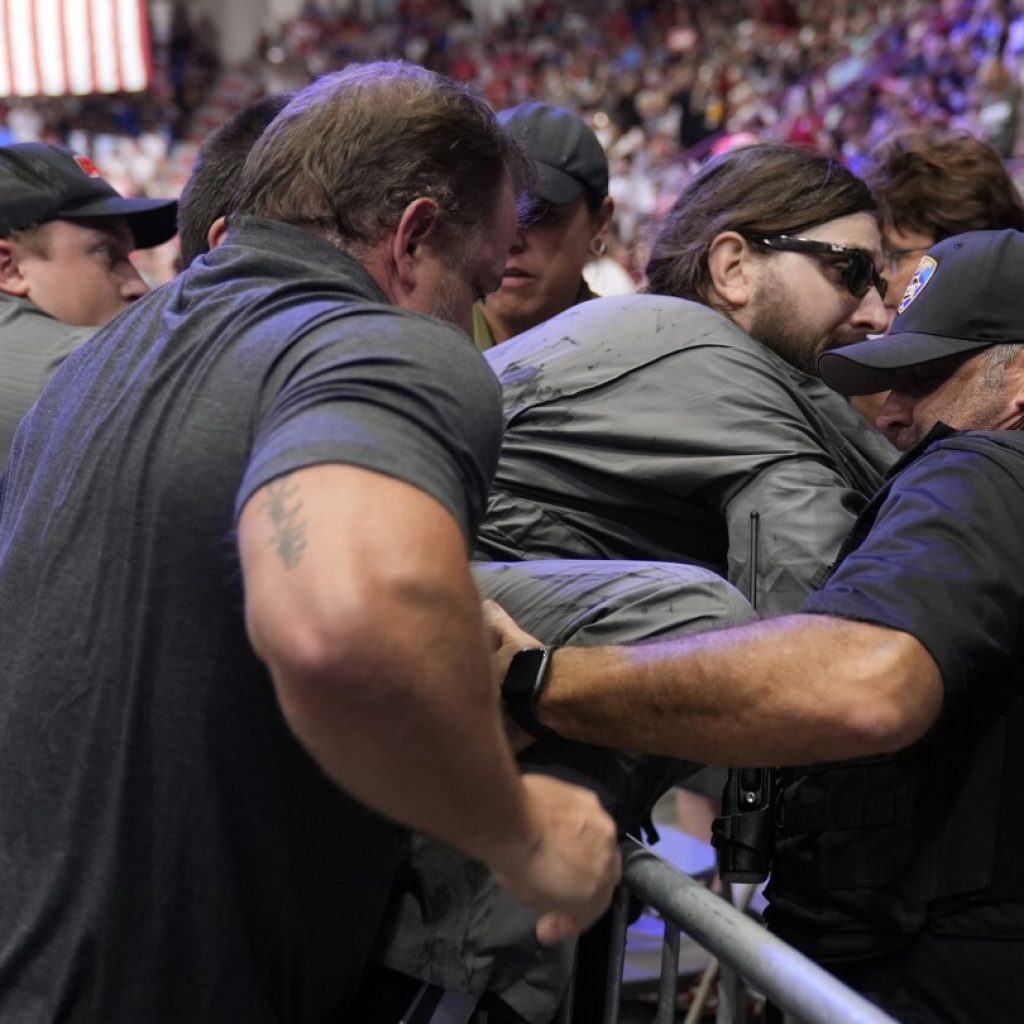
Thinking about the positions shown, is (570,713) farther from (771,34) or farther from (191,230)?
(771,34)

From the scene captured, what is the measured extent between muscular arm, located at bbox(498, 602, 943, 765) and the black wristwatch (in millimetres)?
11

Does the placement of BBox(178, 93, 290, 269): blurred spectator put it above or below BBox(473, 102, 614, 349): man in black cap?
above

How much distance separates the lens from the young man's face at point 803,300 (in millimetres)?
2768

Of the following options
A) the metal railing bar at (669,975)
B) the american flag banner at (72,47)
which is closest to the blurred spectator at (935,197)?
the metal railing bar at (669,975)

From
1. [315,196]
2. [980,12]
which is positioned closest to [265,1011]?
[315,196]

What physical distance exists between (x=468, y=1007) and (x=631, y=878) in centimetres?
25

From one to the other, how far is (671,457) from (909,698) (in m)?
0.68

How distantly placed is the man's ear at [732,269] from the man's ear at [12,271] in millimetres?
1655

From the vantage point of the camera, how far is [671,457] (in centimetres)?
224

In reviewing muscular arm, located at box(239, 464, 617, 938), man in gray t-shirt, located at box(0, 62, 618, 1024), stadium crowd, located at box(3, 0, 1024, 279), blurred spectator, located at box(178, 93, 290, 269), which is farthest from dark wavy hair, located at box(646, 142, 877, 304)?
muscular arm, located at box(239, 464, 617, 938)

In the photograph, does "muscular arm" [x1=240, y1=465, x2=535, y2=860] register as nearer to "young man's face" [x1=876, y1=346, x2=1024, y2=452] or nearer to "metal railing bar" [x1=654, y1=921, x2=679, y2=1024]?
"metal railing bar" [x1=654, y1=921, x2=679, y2=1024]

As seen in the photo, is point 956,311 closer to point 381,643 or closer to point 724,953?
point 724,953

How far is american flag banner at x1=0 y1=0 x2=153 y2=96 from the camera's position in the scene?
19.9 meters

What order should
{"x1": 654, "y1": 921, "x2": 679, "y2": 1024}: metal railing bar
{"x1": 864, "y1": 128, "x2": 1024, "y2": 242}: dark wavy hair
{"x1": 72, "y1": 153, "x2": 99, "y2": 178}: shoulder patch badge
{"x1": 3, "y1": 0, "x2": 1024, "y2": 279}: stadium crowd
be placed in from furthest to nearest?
{"x1": 3, "y1": 0, "x2": 1024, "y2": 279}: stadium crowd → {"x1": 864, "y1": 128, "x2": 1024, "y2": 242}: dark wavy hair → {"x1": 72, "y1": 153, "x2": 99, "y2": 178}: shoulder patch badge → {"x1": 654, "y1": 921, "x2": 679, "y2": 1024}: metal railing bar
